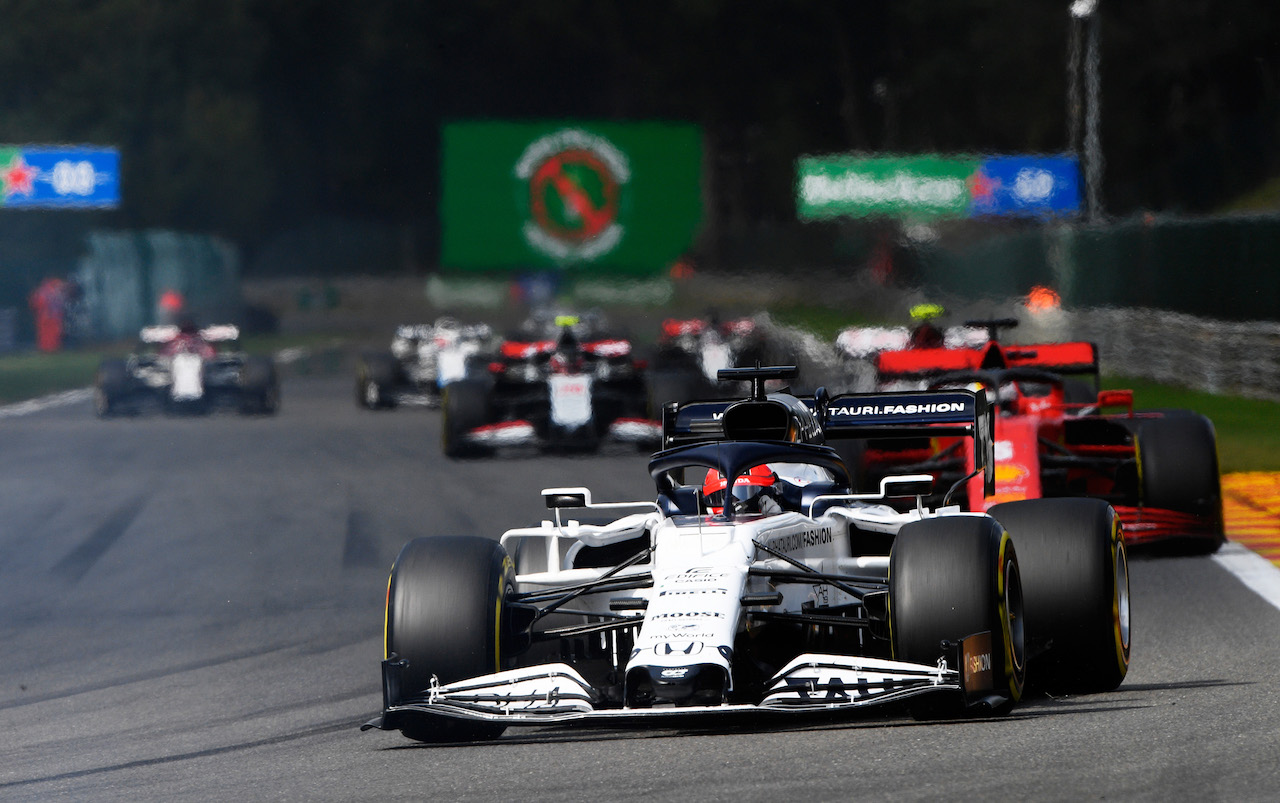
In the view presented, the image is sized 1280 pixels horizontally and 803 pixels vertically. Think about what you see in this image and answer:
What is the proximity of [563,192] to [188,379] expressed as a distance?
551 centimetres

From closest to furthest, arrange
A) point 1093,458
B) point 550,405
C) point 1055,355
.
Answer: point 1093,458, point 1055,355, point 550,405

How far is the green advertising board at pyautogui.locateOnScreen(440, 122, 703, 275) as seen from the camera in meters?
25.1

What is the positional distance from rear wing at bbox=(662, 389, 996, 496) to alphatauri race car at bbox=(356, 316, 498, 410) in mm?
15963

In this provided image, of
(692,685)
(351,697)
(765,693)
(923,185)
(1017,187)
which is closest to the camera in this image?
(692,685)

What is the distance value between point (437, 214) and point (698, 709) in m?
20.1

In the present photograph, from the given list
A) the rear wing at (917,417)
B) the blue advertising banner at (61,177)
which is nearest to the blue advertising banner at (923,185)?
the rear wing at (917,417)

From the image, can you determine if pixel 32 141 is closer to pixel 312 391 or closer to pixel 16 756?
→ pixel 312 391

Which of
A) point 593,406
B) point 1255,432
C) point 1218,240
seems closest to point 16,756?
point 593,406

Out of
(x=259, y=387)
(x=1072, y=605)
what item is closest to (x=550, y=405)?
(x=259, y=387)

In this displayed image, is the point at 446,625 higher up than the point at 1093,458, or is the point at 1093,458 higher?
the point at 1093,458

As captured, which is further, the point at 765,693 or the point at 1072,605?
the point at 1072,605

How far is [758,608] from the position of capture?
7.49m

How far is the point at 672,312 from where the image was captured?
973 inches

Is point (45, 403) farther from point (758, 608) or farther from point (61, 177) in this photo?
point (758, 608)
